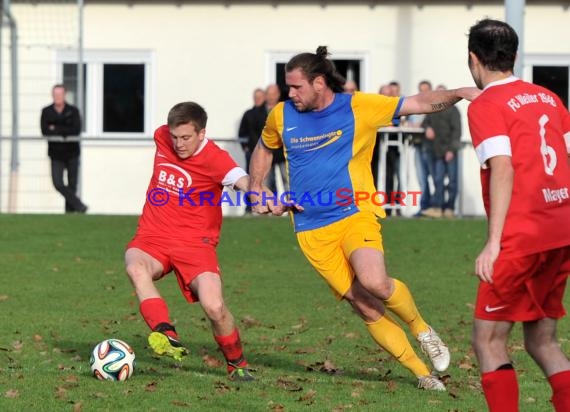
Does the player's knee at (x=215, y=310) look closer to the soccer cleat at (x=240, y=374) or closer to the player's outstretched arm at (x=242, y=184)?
the soccer cleat at (x=240, y=374)

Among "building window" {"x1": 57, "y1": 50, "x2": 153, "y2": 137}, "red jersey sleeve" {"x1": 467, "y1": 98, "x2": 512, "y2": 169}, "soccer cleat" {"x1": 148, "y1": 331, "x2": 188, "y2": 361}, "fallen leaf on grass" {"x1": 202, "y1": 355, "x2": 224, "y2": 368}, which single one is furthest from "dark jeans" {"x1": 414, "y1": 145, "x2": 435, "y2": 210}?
"red jersey sleeve" {"x1": 467, "y1": 98, "x2": 512, "y2": 169}

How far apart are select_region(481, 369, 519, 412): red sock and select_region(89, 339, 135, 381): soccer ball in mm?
3314

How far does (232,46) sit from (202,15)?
82 cm

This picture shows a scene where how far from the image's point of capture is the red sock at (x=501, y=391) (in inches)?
244

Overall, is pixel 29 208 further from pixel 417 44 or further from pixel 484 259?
pixel 484 259

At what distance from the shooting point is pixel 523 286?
244 inches

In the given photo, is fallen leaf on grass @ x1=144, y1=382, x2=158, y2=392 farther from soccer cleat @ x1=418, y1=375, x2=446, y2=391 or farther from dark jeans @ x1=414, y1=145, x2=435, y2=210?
dark jeans @ x1=414, y1=145, x2=435, y2=210

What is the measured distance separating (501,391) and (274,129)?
128 inches

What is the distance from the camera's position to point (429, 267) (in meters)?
16.3

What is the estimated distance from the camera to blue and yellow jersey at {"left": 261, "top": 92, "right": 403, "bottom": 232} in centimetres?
877

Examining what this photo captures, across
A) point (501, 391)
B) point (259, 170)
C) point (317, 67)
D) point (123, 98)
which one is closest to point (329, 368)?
point (259, 170)

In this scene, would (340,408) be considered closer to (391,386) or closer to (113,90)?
(391,386)

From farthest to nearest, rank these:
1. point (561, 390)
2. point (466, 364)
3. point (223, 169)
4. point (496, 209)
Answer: point (466, 364)
point (223, 169)
point (561, 390)
point (496, 209)

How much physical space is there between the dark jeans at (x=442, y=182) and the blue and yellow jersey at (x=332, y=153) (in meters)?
12.6
